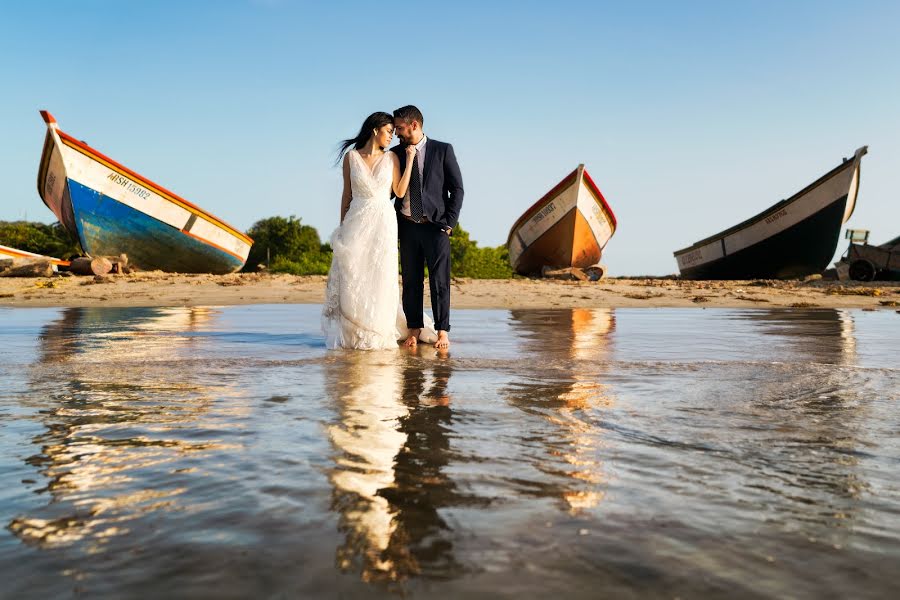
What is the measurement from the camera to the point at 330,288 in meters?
5.91

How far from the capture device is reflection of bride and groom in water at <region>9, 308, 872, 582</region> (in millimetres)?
1625

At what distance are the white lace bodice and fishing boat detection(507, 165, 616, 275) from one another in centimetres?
1505

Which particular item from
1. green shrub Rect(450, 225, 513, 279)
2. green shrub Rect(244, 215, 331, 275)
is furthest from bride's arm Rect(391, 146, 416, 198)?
green shrub Rect(244, 215, 331, 275)

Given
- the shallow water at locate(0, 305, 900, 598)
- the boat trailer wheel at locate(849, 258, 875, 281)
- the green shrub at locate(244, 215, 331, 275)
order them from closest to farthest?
the shallow water at locate(0, 305, 900, 598), the boat trailer wheel at locate(849, 258, 875, 281), the green shrub at locate(244, 215, 331, 275)

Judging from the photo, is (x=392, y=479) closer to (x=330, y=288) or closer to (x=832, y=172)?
(x=330, y=288)

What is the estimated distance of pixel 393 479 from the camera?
6.57 ft

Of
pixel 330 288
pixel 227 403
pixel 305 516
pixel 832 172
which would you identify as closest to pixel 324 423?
pixel 227 403

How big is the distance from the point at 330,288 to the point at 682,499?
14.5ft

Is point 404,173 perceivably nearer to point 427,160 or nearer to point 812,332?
point 427,160

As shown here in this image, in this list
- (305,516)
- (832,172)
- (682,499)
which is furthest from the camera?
(832,172)

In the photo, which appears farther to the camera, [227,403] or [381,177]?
[381,177]

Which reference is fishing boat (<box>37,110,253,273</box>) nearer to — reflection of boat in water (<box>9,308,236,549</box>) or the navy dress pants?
reflection of boat in water (<box>9,308,236,549</box>)

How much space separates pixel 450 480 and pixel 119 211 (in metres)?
18.9

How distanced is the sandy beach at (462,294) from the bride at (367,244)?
6.24 meters
